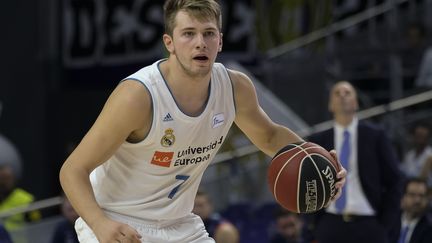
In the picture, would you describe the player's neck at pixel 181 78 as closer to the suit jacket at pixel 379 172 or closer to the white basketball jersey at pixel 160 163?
the white basketball jersey at pixel 160 163

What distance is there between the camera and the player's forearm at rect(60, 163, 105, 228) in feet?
16.3

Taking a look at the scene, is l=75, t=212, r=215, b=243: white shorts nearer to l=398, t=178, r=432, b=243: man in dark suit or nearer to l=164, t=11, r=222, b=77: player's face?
l=164, t=11, r=222, b=77: player's face

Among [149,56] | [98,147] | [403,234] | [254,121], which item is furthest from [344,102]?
[149,56]

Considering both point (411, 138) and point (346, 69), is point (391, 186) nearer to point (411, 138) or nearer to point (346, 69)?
point (411, 138)

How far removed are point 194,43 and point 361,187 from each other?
3.97 meters

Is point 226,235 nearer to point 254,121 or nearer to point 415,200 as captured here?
point 415,200

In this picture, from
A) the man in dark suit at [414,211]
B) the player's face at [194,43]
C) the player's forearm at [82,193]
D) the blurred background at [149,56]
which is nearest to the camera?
the player's forearm at [82,193]

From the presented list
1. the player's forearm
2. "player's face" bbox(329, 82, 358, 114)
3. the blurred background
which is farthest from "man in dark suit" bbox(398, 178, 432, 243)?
the player's forearm

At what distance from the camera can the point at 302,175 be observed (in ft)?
18.2

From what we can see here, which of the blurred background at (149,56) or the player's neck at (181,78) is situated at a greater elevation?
the blurred background at (149,56)

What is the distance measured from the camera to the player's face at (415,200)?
9.57 meters

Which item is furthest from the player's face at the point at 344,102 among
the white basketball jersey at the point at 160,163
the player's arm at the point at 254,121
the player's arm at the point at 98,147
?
the player's arm at the point at 98,147

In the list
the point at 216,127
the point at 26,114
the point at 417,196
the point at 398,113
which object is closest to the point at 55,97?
the point at 26,114

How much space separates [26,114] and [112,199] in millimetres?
10993
